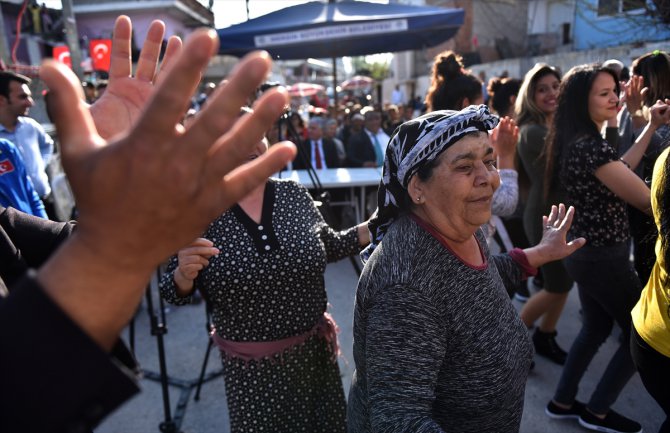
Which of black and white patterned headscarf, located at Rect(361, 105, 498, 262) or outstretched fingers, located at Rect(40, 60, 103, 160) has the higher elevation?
outstretched fingers, located at Rect(40, 60, 103, 160)

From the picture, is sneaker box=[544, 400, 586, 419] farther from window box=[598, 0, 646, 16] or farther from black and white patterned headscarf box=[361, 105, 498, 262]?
window box=[598, 0, 646, 16]

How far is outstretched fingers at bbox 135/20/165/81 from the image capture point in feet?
3.73

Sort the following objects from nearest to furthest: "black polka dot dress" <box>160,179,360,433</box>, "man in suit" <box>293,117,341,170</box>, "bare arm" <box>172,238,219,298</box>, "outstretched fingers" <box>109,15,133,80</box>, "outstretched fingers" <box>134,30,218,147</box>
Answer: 1. "outstretched fingers" <box>134,30,218,147</box>
2. "outstretched fingers" <box>109,15,133,80</box>
3. "bare arm" <box>172,238,219,298</box>
4. "black polka dot dress" <box>160,179,360,433</box>
5. "man in suit" <box>293,117,341,170</box>

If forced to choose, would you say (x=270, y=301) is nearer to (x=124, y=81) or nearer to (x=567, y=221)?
(x=124, y=81)

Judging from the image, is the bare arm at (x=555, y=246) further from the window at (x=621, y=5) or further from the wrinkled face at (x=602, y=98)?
the window at (x=621, y=5)

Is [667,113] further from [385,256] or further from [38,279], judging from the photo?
[38,279]

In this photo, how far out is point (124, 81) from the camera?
118 cm

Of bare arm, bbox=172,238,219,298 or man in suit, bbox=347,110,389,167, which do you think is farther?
man in suit, bbox=347,110,389,167

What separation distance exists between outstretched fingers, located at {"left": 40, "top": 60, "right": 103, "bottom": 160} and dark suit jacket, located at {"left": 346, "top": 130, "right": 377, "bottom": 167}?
618 cm

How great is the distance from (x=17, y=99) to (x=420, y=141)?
4.36 m

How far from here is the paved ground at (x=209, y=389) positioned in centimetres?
288

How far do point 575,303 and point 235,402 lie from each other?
358 cm

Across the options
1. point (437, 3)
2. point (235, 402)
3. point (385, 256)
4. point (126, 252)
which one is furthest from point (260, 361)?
point (437, 3)

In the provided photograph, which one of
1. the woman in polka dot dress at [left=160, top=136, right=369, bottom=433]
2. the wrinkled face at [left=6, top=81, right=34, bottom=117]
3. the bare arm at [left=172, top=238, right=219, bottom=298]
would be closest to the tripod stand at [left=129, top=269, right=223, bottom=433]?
the woman in polka dot dress at [left=160, top=136, right=369, bottom=433]
